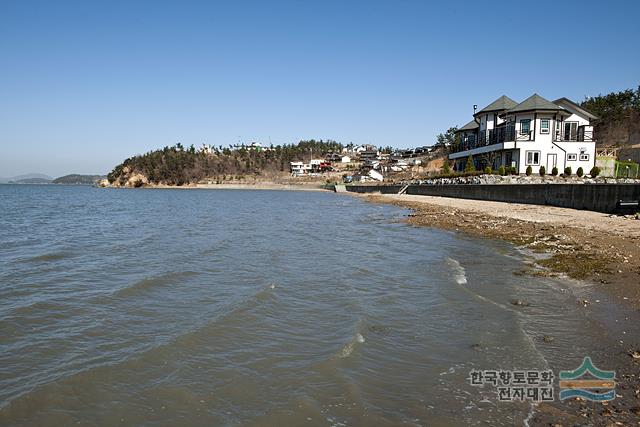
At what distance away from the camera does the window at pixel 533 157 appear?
160 feet

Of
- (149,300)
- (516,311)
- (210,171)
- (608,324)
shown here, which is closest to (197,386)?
(149,300)

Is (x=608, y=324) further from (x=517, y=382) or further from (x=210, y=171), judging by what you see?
(x=210, y=171)

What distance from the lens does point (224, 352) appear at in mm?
7672

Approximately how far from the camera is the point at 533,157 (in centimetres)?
4888

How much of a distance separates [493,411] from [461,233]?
1880cm

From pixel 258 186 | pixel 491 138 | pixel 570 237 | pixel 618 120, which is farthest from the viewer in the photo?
pixel 258 186

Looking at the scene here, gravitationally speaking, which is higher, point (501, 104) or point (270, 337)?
point (501, 104)

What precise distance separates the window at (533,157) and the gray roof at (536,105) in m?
4.67

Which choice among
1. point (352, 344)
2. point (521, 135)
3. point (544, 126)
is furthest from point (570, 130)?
point (352, 344)

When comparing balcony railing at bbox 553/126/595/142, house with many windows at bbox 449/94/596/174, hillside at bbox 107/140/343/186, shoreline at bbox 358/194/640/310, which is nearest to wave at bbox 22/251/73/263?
shoreline at bbox 358/194/640/310

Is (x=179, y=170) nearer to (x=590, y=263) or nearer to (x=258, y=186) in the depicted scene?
(x=258, y=186)

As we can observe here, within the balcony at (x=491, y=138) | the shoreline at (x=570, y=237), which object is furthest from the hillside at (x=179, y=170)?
the shoreline at (x=570, y=237)

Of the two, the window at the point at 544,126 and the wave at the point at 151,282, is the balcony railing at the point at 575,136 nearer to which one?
the window at the point at 544,126

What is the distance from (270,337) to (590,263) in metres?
10.5
